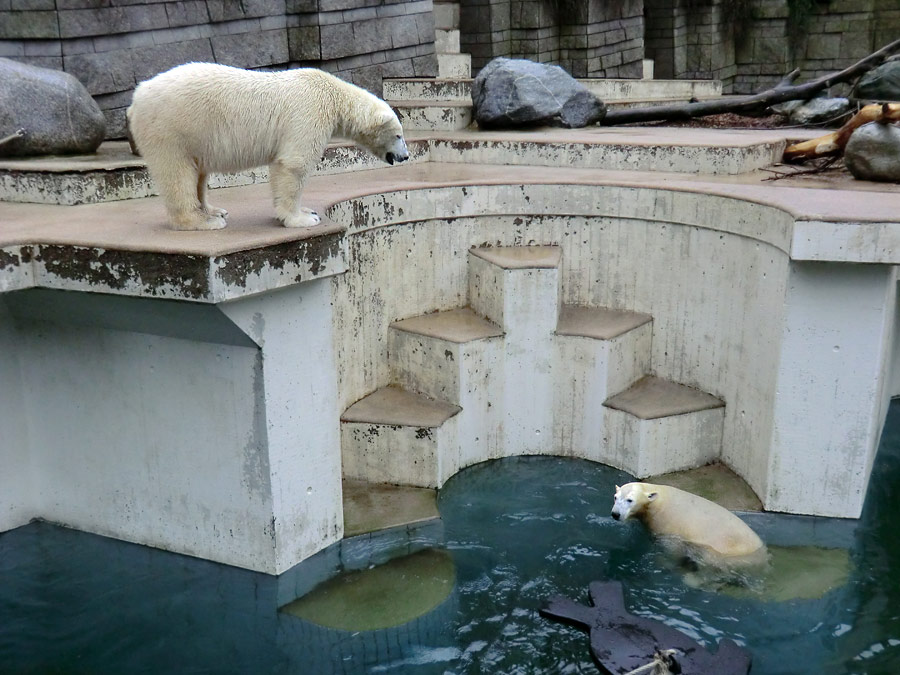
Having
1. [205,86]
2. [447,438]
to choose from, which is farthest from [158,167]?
[447,438]

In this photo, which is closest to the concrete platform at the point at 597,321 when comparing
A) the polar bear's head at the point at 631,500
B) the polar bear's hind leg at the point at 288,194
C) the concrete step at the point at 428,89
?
the polar bear's head at the point at 631,500

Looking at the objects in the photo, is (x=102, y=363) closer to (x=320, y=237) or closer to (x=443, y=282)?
(x=320, y=237)

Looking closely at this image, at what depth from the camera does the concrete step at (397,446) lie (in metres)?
5.89

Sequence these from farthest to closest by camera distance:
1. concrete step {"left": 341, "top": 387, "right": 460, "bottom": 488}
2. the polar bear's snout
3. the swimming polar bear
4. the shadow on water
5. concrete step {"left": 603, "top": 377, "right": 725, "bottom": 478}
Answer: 1. concrete step {"left": 603, "top": 377, "right": 725, "bottom": 478}
2. concrete step {"left": 341, "top": 387, "right": 460, "bottom": 488}
3. the swimming polar bear
4. the polar bear's snout
5. the shadow on water

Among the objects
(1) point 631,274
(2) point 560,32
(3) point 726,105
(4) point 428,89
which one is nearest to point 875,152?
(1) point 631,274

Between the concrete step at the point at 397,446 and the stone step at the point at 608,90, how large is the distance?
5.16m

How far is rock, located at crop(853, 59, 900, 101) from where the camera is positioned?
976 centimetres

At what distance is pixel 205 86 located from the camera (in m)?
4.39

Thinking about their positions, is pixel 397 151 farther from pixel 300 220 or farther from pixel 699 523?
pixel 699 523

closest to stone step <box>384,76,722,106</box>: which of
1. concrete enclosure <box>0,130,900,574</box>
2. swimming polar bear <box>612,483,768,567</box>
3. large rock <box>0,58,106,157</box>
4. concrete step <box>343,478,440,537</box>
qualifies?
concrete enclosure <box>0,130,900,574</box>

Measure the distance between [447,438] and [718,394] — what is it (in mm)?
Result: 1857

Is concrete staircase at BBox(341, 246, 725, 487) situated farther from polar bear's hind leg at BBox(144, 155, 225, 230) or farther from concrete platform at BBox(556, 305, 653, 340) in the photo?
polar bear's hind leg at BBox(144, 155, 225, 230)

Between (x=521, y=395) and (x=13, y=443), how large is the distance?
10.4 ft

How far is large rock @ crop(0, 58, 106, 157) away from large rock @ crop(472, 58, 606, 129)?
365 cm
